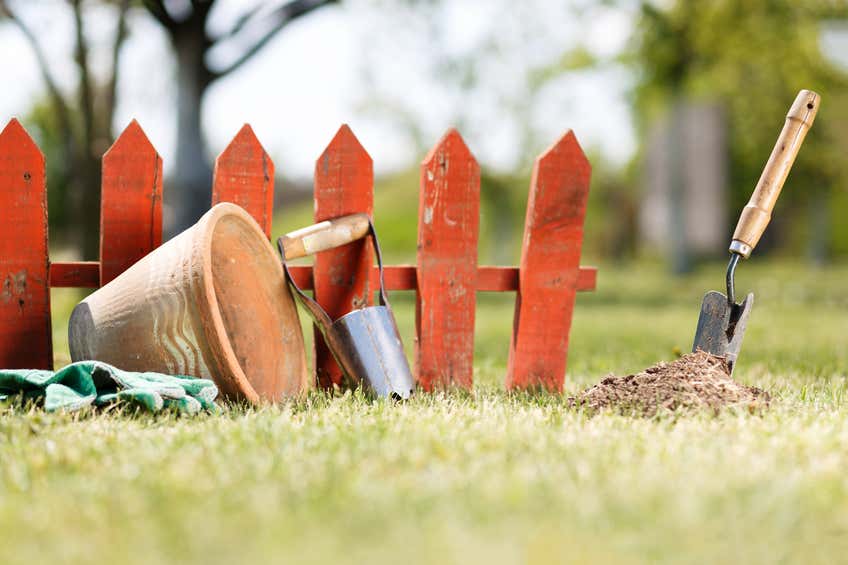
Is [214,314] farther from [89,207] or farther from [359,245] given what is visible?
[89,207]

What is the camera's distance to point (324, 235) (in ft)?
11.1

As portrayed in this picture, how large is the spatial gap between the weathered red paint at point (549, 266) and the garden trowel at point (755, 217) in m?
0.63

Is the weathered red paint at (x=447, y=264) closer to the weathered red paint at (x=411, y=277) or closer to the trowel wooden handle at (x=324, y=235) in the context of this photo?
the weathered red paint at (x=411, y=277)

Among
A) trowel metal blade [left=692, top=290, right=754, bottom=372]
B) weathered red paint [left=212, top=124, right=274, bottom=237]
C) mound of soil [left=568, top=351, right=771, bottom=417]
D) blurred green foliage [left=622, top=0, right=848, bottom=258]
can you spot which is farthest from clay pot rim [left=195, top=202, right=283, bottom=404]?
blurred green foliage [left=622, top=0, right=848, bottom=258]

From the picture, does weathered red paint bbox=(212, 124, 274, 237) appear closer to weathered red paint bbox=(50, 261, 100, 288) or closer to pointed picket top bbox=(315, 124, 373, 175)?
pointed picket top bbox=(315, 124, 373, 175)

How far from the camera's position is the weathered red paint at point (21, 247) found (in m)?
3.44

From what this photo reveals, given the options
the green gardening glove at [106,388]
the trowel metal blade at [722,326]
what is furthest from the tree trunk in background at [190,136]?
the trowel metal blade at [722,326]

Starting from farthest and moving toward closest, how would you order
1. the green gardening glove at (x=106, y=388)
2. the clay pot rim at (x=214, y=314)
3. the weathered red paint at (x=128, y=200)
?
the weathered red paint at (x=128, y=200) → the clay pot rim at (x=214, y=314) → the green gardening glove at (x=106, y=388)

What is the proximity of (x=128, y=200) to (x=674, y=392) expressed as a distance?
2295 millimetres

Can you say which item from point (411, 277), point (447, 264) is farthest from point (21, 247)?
point (447, 264)

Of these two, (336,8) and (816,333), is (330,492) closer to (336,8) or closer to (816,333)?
(816,333)

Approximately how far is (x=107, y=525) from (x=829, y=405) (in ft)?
8.07

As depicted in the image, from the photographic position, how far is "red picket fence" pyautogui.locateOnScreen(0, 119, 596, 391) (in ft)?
11.4

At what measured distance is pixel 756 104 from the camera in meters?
20.9
